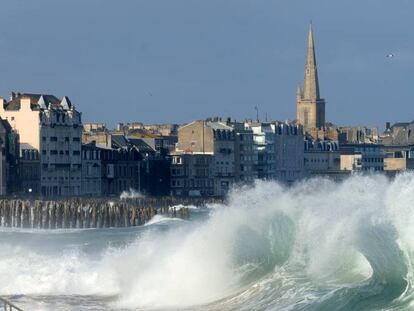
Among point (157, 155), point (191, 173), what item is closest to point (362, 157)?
point (191, 173)

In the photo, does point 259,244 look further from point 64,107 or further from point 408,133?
point 408,133

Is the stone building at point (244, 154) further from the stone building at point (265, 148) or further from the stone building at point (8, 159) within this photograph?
the stone building at point (8, 159)

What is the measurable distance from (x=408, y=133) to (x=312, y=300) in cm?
15963

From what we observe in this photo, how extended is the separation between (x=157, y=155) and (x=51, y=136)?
52.5ft

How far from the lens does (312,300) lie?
3912 cm

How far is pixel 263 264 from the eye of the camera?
44.9 metres

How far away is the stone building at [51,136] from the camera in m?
127

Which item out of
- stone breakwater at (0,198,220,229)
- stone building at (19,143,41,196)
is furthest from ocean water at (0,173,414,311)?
stone building at (19,143,41,196)

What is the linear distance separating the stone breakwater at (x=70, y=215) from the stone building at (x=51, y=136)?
22353mm

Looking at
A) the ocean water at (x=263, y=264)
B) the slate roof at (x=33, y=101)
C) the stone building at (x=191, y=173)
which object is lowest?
the ocean water at (x=263, y=264)

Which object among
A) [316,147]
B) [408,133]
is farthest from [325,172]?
[408,133]

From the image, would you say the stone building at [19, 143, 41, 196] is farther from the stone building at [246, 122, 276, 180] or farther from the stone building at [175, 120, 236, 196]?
the stone building at [246, 122, 276, 180]

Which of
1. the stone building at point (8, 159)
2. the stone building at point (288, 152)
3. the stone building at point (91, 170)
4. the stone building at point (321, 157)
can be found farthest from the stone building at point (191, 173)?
the stone building at point (8, 159)

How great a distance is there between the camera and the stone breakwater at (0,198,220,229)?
323 ft
